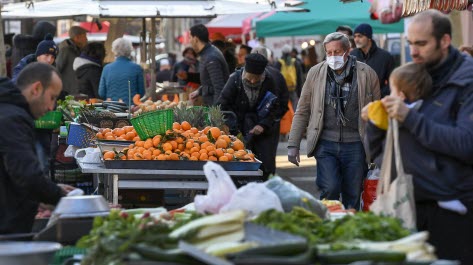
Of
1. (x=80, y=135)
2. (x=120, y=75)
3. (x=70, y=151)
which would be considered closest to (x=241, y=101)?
(x=80, y=135)

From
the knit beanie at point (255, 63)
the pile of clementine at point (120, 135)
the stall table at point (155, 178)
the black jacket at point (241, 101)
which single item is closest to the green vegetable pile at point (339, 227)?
the stall table at point (155, 178)

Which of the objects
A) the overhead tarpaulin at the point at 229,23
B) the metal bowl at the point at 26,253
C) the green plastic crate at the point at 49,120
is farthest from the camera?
the overhead tarpaulin at the point at 229,23

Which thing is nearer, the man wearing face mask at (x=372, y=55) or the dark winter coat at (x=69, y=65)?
the man wearing face mask at (x=372, y=55)

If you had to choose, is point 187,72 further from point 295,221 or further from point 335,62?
point 295,221

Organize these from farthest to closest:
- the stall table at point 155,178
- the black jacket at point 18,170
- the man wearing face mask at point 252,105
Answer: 1. the man wearing face mask at point 252,105
2. the stall table at point 155,178
3. the black jacket at point 18,170

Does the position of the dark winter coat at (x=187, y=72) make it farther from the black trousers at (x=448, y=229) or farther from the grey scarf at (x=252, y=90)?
the black trousers at (x=448, y=229)

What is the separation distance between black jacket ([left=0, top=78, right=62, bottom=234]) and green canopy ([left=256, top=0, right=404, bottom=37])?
17277 millimetres

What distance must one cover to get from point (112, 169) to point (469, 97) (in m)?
4.02

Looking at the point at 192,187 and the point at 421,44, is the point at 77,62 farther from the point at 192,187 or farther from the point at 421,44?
the point at 421,44

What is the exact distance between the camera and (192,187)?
970cm

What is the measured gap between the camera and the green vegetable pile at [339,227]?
17.5ft

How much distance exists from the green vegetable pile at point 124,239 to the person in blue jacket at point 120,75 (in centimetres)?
1094

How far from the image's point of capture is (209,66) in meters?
14.9

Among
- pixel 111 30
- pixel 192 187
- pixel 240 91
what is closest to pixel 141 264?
pixel 192 187
